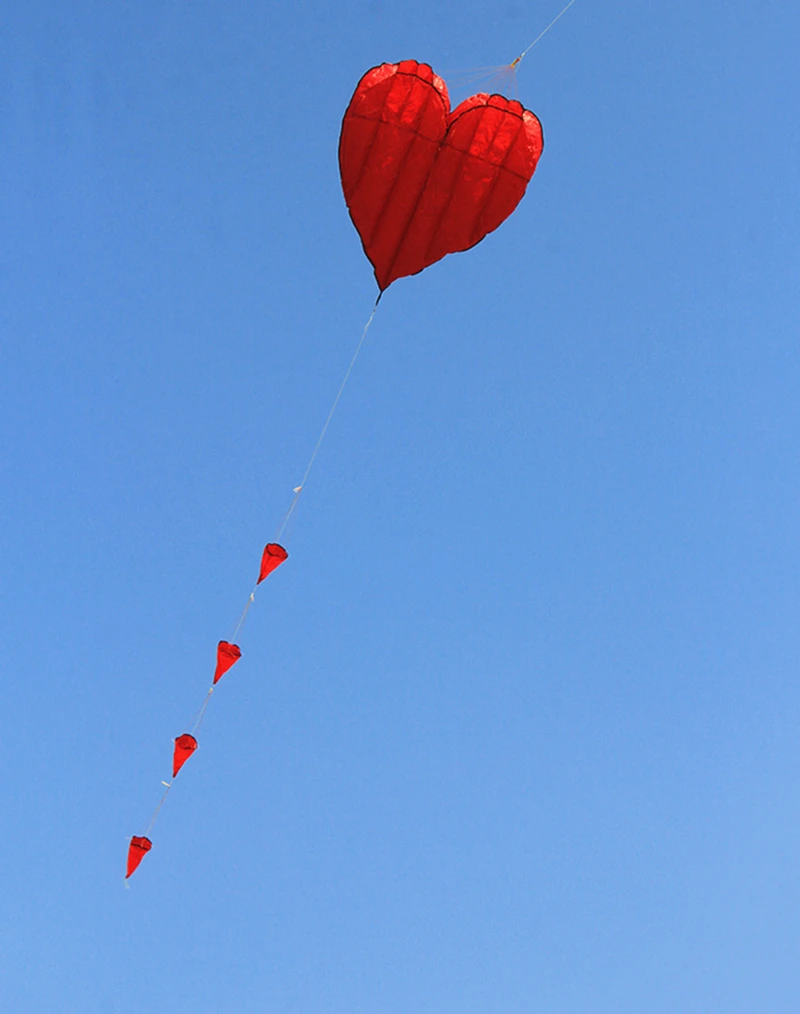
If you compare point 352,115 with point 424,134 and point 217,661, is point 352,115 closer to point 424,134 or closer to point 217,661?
point 424,134

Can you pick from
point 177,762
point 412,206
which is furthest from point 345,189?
point 177,762

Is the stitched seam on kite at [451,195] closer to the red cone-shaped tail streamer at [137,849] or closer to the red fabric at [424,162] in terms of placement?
the red fabric at [424,162]

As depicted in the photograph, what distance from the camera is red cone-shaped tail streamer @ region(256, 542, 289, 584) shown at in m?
32.0

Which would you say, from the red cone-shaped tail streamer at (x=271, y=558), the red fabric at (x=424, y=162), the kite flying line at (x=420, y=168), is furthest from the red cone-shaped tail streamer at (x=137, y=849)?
the red fabric at (x=424, y=162)

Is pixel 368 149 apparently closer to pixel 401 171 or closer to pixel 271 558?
pixel 401 171

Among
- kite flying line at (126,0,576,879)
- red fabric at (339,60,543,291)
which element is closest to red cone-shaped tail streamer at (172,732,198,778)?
kite flying line at (126,0,576,879)

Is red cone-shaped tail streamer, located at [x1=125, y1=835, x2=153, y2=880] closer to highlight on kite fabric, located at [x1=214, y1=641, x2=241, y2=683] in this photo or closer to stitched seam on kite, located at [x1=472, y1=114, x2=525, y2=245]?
highlight on kite fabric, located at [x1=214, y1=641, x2=241, y2=683]

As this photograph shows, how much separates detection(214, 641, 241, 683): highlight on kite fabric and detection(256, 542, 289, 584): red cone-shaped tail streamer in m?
2.11

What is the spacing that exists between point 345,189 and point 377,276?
2250 mm

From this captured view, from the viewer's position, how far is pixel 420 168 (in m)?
32.2

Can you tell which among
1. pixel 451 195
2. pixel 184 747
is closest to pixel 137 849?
pixel 184 747

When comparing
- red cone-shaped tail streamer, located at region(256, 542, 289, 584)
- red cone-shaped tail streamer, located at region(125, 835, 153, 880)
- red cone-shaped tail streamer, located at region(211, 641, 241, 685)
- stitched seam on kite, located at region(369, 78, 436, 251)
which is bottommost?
red cone-shaped tail streamer, located at region(125, 835, 153, 880)

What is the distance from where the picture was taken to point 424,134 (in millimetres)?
31922

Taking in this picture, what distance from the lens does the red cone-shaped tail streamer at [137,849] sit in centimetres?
3344
